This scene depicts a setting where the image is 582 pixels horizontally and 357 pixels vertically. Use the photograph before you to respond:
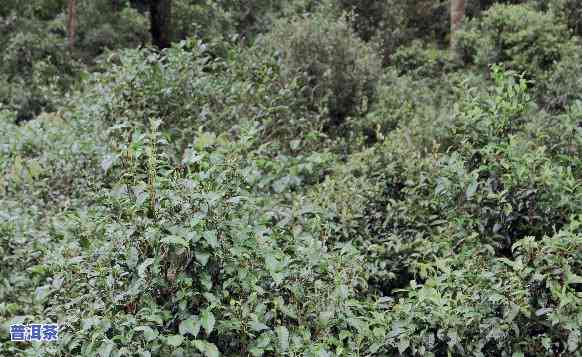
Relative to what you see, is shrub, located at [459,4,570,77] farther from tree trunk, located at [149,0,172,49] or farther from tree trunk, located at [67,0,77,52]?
tree trunk, located at [67,0,77,52]

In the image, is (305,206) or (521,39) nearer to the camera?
(305,206)

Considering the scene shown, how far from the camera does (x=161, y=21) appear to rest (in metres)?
8.68

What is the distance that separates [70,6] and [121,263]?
7.75 metres

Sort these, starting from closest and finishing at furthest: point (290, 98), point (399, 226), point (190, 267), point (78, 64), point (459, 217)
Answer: point (190, 267)
point (459, 217)
point (399, 226)
point (290, 98)
point (78, 64)

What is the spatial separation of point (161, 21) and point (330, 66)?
129 inches

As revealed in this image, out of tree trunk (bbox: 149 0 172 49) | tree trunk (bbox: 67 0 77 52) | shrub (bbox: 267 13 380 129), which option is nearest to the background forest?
shrub (bbox: 267 13 380 129)

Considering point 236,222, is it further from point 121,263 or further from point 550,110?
point 550,110

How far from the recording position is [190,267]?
9.00ft

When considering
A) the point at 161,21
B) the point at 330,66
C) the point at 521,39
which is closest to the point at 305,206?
the point at 330,66

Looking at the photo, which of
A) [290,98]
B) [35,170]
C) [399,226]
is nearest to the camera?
[399,226]

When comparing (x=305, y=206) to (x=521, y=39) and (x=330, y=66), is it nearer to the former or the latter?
(x=330, y=66)

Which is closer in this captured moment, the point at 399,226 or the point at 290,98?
the point at 399,226

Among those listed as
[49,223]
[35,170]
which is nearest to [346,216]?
[49,223]

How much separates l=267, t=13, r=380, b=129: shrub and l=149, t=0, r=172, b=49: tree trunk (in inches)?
106
